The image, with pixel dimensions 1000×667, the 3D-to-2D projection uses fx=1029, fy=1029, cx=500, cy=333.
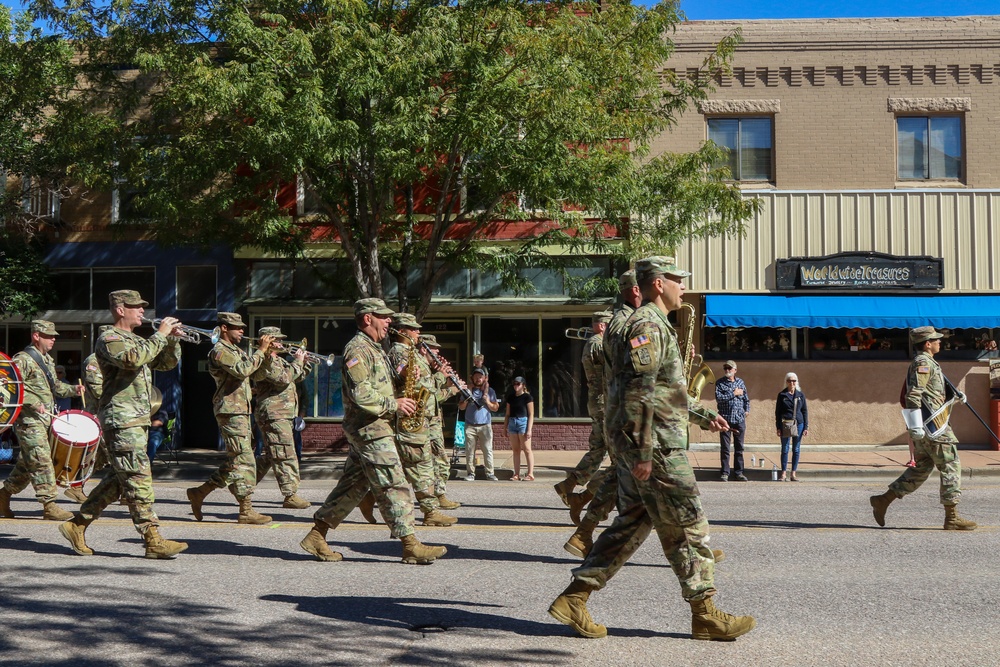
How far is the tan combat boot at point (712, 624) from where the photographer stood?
18.1 ft

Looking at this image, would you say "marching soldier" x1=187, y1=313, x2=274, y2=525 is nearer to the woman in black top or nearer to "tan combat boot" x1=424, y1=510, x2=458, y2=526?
"tan combat boot" x1=424, y1=510, x2=458, y2=526

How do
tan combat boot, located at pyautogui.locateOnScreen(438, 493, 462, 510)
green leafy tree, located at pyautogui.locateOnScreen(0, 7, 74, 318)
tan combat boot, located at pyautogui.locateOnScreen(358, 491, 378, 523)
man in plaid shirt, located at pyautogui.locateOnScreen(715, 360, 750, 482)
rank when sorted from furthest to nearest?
1. green leafy tree, located at pyautogui.locateOnScreen(0, 7, 74, 318)
2. man in plaid shirt, located at pyautogui.locateOnScreen(715, 360, 750, 482)
3. tan combat boot, located at pyautogui.locateOnScreen(438, 493, 462, 510)
4. tan combat boot, located at pyautogui.locateOnScreen(358, 491, 378, 523)

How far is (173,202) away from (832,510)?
10767 millimetres

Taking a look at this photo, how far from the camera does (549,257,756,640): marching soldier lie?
548cm

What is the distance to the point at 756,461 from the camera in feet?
59.0

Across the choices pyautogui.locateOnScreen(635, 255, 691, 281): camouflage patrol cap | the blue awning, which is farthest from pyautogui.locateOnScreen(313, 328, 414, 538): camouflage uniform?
the blue awning

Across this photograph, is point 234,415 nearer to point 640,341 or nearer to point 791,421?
point 640,341

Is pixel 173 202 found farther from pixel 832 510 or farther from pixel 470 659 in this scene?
pixel 470 659

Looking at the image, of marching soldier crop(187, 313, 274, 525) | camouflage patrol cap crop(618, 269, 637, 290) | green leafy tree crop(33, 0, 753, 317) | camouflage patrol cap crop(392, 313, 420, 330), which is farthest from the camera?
green leafy tree crop(33, 0, 753, 317)

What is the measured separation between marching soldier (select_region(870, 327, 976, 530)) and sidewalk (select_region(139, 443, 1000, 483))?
652cm

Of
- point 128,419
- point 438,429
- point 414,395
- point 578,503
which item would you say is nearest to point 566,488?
point 578,503

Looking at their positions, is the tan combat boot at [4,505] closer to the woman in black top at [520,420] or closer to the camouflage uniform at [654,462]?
the camouflage uniform at [654,462]

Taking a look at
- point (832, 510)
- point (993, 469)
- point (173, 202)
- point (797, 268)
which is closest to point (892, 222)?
point (797, 268)

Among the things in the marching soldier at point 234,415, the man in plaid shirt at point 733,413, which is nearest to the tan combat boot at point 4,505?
the marching soldier at point 234,415
